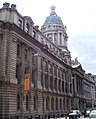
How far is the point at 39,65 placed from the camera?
2158 inches

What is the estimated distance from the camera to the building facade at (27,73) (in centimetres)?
4109

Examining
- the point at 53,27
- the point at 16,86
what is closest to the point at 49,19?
the point at 53,27

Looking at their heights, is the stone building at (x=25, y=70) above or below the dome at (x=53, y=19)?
below

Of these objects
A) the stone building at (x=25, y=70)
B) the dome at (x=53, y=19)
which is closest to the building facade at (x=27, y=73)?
→ the stone building at (x=25, y=70)

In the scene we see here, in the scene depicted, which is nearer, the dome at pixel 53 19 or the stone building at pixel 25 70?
the stone building at pixel 25 70

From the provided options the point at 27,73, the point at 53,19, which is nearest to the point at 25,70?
the point at 27,73

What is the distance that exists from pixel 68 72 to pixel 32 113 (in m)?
34.3

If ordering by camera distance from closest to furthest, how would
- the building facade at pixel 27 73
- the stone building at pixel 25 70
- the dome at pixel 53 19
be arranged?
the building facade at pixel 27 73, the stone building at pixel 25 70, the dome at pixel 53 19

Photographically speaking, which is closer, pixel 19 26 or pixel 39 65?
pixel 19 26

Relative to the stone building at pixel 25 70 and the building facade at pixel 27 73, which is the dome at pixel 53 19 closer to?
the building facade at pixel 27 73

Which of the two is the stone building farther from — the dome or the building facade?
the dome

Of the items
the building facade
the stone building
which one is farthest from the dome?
the stone building

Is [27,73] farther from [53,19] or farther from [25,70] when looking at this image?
[53,19]

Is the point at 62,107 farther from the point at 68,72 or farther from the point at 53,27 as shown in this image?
the point at 53,27
